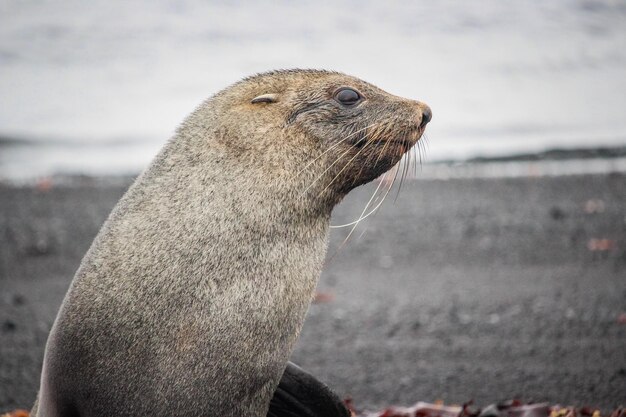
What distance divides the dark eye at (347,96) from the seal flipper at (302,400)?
4.04 feet

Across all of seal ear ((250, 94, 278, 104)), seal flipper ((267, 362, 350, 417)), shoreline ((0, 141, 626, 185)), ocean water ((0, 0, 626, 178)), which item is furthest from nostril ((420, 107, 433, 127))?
ocean water ((0, 0, 626, 178))

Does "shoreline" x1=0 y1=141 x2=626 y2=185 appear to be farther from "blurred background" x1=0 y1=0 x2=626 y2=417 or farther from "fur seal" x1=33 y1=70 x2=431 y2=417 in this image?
"fur seal" x1=33 y1=70 x2=431 y2=417

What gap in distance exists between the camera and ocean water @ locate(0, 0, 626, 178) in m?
15.2

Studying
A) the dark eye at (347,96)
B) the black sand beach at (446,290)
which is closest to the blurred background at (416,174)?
the black sand beach at (446,290)

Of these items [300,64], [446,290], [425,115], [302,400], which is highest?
[425,115]

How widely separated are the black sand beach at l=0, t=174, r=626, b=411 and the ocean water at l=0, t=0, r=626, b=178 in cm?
312

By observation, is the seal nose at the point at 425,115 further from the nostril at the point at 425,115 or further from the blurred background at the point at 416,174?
the blurred background at the point at 416,174

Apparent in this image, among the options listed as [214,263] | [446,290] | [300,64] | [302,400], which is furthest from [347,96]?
[300,64]

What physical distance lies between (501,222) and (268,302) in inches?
A: 252

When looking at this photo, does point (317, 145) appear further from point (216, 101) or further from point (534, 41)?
point (534, 41)

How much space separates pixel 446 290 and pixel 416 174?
461 centimetres

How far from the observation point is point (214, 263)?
3.78m

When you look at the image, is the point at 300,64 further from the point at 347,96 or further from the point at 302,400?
the point at 302,400

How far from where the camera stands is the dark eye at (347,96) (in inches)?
165
